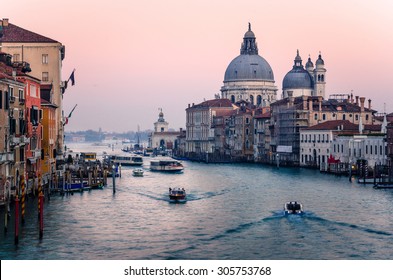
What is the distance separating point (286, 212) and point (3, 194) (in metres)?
9.52

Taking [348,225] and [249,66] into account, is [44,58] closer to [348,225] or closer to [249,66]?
[348,225]

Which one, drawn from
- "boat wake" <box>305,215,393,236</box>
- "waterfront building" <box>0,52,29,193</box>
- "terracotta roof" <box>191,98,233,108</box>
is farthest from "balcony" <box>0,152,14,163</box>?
"terracotta roof" <box>191,98,233,108</box>

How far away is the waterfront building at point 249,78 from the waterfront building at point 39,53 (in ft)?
265

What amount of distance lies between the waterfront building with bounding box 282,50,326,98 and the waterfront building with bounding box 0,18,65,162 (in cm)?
7329

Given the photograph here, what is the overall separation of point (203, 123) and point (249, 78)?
15.2 metres

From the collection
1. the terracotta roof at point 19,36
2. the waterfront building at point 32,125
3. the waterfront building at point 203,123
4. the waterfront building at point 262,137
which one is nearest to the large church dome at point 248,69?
the waterfront building at point 203,123

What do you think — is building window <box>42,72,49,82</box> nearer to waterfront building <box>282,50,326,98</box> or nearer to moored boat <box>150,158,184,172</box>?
moored boat <box>150,158,184,172</box>

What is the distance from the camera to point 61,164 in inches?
1843

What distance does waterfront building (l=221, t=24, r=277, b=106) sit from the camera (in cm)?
12950

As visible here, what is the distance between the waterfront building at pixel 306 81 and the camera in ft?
393

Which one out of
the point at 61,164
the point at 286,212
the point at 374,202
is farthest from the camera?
the point at 61,164

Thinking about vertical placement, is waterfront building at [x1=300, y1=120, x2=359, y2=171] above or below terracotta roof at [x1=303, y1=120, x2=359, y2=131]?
below
